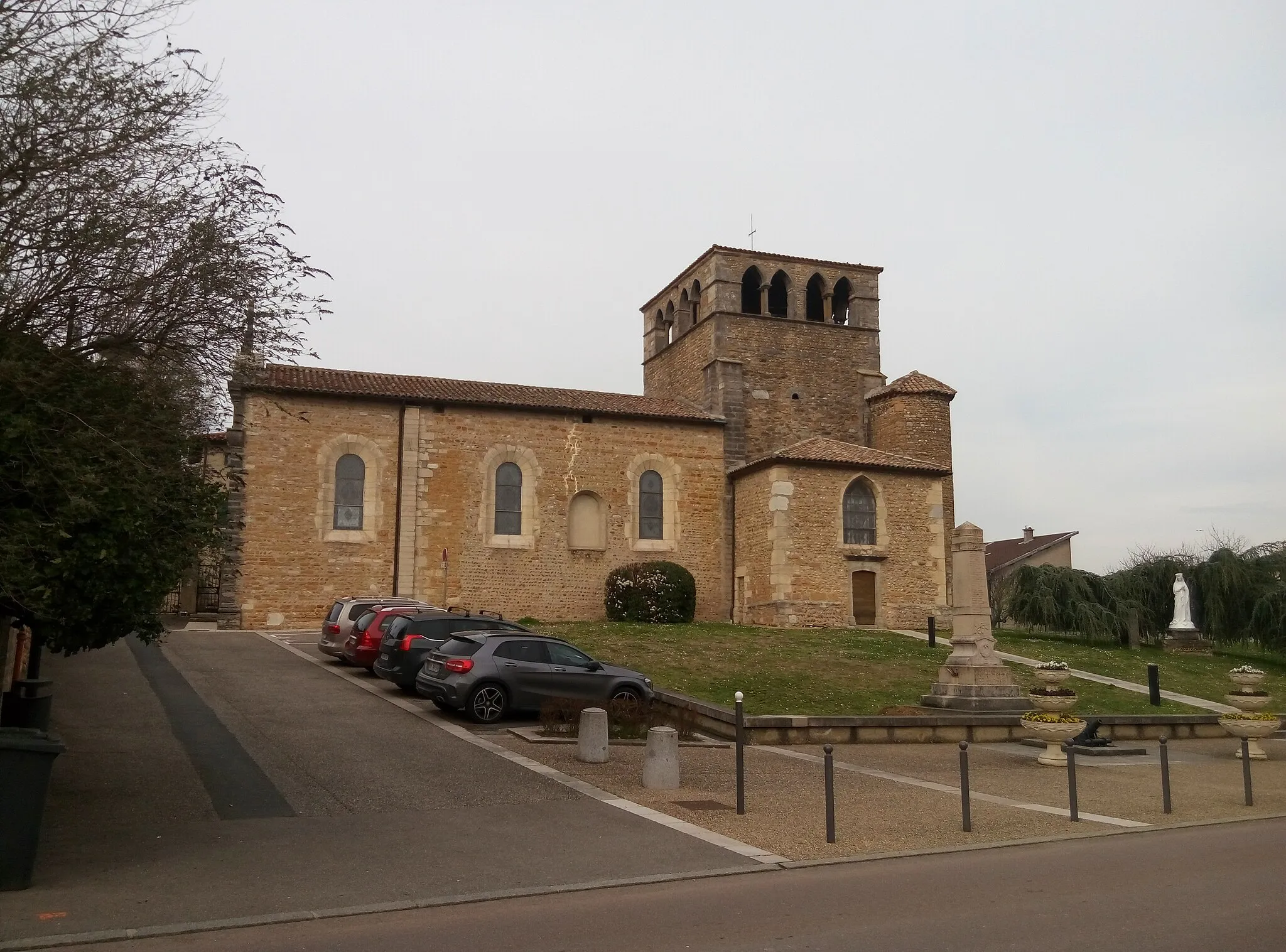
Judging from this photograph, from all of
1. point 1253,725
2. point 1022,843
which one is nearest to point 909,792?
point 1022,843

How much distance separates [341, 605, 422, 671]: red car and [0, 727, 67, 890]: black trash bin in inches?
448

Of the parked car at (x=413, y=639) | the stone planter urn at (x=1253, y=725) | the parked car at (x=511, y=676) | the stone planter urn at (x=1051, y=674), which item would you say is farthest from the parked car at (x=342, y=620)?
the stone planter urn at (x=1253, y=725)

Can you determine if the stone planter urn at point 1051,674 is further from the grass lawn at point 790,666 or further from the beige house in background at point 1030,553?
the beige house in background at point 1030,553

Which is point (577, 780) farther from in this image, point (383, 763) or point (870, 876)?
point (870, 876)

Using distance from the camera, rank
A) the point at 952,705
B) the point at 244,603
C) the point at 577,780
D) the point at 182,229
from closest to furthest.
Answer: the point at 182,229 → the point at 577,780 → the point at 952,705 → the point at 244,603

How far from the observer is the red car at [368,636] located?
18.8 meters

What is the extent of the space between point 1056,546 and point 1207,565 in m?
21.5

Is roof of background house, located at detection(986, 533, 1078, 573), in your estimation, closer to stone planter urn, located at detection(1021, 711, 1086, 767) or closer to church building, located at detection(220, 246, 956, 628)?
church building, located at detection(220, 246, 956, 628)

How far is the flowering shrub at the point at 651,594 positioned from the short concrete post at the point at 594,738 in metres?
15.9

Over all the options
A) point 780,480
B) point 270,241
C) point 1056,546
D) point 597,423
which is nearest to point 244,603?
point 597,423

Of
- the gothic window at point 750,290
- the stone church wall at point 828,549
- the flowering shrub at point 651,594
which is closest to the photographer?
the flowering shrub at point 651,594

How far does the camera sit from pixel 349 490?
2809cm

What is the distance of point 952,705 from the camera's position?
16.8 meters

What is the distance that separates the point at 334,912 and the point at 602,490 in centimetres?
2411
